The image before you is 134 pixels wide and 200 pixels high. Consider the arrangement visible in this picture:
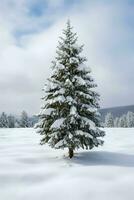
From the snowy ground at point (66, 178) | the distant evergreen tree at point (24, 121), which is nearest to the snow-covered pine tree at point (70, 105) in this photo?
the snowy ground at point (66, 178)

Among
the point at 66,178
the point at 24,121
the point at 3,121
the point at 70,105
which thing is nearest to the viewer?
the point at 66,178

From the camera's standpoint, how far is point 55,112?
18156 millimetres

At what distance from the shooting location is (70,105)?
1823 centimetres

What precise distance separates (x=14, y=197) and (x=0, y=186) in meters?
1.25

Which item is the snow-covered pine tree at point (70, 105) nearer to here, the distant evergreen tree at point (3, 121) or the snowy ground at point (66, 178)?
the snowy ground at point (66, 178)

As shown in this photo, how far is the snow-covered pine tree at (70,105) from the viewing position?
1759 centimetres

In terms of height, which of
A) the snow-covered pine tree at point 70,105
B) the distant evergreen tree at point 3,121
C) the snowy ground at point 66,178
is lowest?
the snowy ground at point 66,178

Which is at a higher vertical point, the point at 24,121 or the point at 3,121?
the point at 3,121

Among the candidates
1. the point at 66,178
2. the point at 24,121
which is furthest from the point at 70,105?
the point at 24,121

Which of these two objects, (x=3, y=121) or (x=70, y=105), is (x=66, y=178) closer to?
(x=70, y=105)

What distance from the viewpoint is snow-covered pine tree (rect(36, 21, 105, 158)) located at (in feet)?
57.7

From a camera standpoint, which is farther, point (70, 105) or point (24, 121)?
point (24, 121)

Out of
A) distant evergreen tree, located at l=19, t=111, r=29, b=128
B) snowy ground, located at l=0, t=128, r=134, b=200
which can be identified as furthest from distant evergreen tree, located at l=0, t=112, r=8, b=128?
snowy ground, located at l=0, t=128, r=134, b=200

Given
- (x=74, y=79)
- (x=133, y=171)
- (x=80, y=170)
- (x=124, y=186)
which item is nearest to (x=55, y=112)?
(x=74, y=79)
